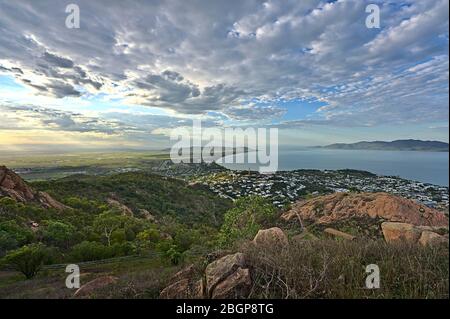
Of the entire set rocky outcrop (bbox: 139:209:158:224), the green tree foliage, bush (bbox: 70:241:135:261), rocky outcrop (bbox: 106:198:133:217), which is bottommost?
rocky outcrop (bbox: 139:209:158:224)

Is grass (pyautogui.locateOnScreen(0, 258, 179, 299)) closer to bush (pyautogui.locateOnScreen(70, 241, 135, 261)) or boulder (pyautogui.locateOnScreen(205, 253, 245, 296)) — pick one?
boulder (pyautogui.locateOnScreen(205, 253, 245, 296))

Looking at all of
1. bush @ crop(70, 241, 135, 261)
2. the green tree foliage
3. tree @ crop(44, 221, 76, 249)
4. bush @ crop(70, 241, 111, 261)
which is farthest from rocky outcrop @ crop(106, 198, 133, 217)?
the green tree foliage

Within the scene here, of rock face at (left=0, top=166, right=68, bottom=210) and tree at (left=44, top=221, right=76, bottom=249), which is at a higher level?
rock face at (left=0, top=166, right=68, bottom=210)

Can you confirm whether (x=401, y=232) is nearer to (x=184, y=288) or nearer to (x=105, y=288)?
(x=184, y=288)

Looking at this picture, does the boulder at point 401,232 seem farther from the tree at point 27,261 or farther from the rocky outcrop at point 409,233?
the tree at point 27,261

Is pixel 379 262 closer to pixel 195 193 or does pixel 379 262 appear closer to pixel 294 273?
pixel 294 273

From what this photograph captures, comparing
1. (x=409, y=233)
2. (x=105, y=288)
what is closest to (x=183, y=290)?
(x=105, y=288)

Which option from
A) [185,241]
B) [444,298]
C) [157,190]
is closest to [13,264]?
[185,241]

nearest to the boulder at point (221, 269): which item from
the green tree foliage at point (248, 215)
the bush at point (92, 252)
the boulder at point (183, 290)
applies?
the boulder at point (183, 290)
